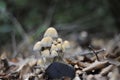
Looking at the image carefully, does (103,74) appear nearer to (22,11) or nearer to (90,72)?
(90,72)

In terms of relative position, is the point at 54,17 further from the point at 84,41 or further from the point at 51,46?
the point at 51,46

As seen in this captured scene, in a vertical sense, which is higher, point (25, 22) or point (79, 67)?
point (25, 22)

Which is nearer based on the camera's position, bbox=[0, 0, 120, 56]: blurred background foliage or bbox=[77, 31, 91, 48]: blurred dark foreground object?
bbox=[77, 31, 91, 48]: blurred dark foreground object

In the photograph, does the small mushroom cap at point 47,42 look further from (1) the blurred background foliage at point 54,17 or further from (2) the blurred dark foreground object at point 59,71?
(1) the blurred background foliage at point 54,17

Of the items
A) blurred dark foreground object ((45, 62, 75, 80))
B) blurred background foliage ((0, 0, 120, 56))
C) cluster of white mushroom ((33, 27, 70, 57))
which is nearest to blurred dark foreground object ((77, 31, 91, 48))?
blurred background foliage ((0, 0, 120, 56))

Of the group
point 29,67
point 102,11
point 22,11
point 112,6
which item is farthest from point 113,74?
point 22,11

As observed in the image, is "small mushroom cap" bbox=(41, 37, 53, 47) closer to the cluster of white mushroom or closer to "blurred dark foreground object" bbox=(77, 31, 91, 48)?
the cluster of white mushroom
